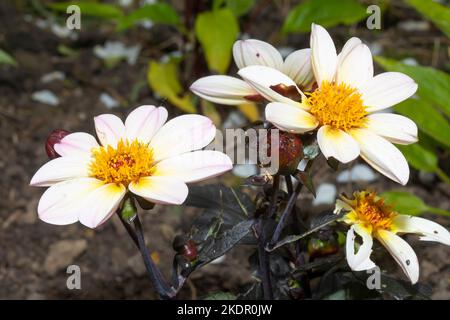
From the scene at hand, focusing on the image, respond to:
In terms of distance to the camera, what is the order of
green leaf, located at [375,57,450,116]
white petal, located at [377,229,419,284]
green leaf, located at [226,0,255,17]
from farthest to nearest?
green leaf, located at [226,0,255,17]
green leaf, located at [375,57,450,116]
white petal, located at [377,229,419,284]

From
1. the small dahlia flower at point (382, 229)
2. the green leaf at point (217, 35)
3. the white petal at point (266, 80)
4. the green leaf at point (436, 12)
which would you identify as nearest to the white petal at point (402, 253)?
the small dahlia flower at point (382, 229)

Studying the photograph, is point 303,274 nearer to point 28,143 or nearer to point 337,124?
point 337,124

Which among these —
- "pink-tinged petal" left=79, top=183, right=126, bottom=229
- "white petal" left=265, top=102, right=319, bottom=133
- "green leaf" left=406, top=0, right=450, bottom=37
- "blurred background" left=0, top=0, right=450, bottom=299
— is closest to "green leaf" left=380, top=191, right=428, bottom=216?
"blurred background" left=0, top=0, right=450, bottom=299

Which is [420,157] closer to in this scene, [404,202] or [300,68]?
[404,202]

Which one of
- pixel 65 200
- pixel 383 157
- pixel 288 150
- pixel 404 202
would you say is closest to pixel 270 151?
pixel 288 150

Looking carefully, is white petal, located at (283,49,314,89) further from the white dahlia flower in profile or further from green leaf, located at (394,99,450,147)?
green leaf, located at (394,99,450,147)

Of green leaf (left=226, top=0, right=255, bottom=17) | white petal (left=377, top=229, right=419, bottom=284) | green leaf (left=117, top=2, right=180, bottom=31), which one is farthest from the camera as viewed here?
green leaf (left=226, top=0, right=255, bottom=17)

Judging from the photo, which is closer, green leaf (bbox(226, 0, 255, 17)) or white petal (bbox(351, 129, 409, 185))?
white petal (bbox(351, 129, 409, 185))
